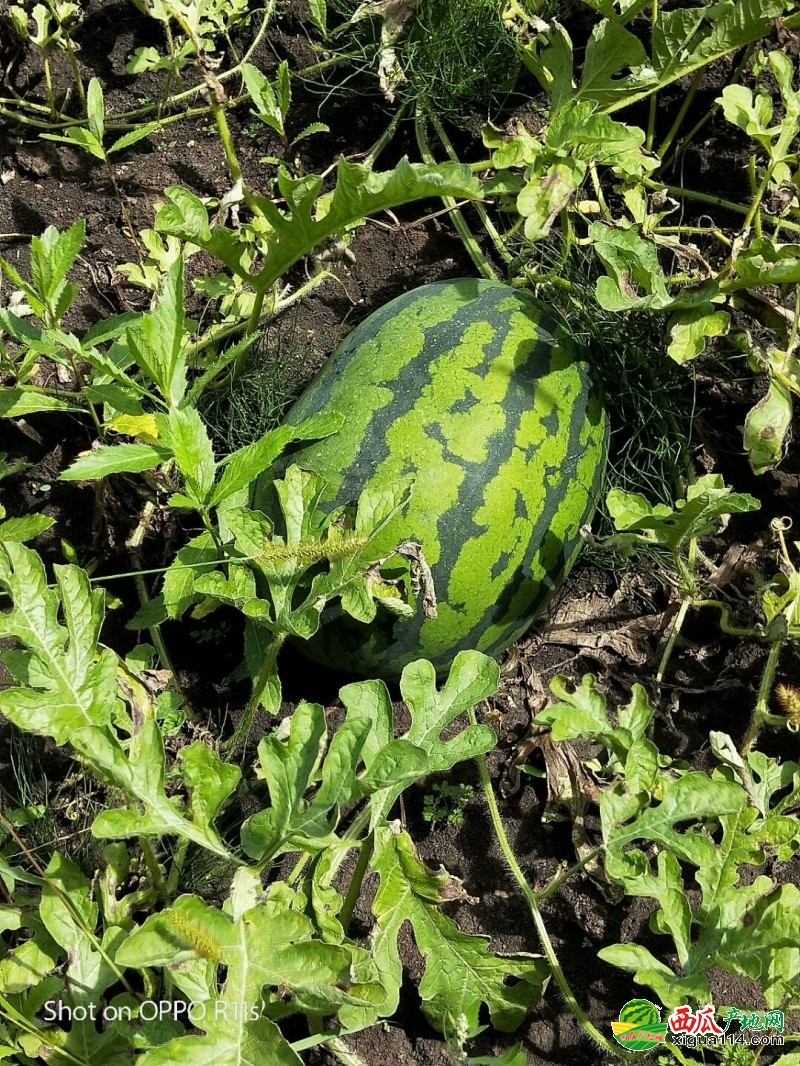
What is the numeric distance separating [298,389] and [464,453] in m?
0.78

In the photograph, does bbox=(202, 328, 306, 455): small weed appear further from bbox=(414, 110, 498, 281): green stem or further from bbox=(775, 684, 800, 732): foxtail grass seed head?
bbox=(775, 684, 800, 732): foxtail grass seed head

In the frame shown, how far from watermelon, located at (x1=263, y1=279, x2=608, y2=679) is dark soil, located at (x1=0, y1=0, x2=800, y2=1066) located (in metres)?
0.33

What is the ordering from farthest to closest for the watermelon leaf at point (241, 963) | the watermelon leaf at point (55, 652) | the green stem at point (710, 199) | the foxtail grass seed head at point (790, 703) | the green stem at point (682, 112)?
the green stem at point (682, 112), the green stem at point (710, 199), the foxtail grass seed head at point (790, 703), the watermelon leaf at point (55, 652), the watermelon leaf at point (241, 963)

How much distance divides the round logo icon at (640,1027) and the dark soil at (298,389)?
10 centimetres

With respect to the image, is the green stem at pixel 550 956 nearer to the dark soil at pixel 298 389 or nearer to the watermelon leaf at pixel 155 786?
the dark soil at pixel 298 389

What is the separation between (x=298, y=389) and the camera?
2588 mm

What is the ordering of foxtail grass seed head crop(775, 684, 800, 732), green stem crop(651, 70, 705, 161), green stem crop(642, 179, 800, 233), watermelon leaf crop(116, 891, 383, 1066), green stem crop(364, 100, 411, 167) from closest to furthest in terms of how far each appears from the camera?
watermelon leaf crop(116, 891, 383, 1066), foxtail grass seed head crop(775, 684, 800, 732), green stem crop(642, 179, 800, 233), green stem crop(651, 70, 705, 161), green stem crop(364, 100, 411, 167)

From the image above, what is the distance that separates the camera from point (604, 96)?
217 cm

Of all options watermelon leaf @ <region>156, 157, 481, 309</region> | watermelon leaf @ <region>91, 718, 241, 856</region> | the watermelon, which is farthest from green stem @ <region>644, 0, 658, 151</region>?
watermelon leaf @ <region>91, 718, 241, 856</region>

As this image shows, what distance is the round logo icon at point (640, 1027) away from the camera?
186cm

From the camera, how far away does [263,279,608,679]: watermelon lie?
1.96 metres

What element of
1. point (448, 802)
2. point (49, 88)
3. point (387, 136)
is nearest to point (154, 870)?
point (448, 802)

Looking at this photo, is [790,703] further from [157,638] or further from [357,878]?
[157,638]

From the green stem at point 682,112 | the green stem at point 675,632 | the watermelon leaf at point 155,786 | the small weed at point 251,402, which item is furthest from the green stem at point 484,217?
the watermelon leaf at point 155,786
